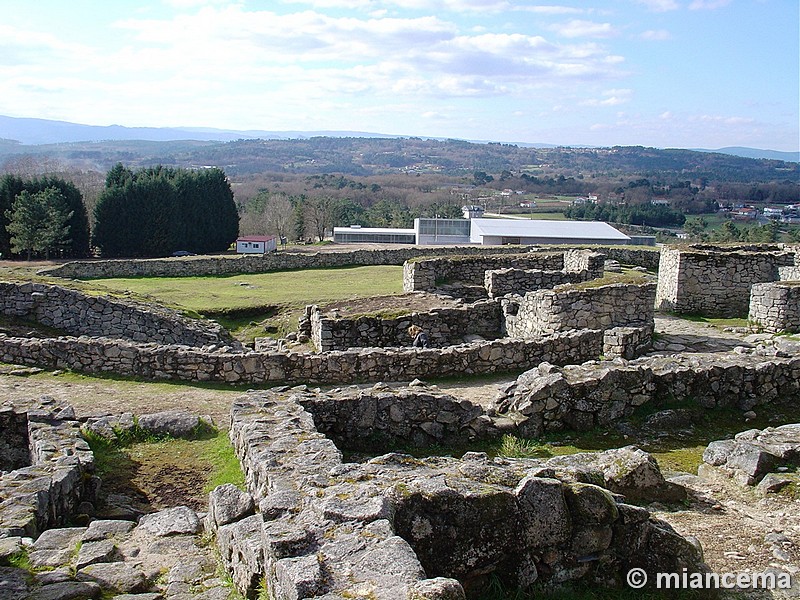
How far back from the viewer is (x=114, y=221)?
55656 millimetres

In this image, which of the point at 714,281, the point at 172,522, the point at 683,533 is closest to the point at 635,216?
the point at 714,281

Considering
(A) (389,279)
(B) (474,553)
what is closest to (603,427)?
(B) (474,553)

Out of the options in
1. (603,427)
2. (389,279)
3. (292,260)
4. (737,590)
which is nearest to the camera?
(737,590)

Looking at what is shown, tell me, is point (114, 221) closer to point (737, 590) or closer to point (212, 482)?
point (212, 482)

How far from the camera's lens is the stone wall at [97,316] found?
1988 centimetres

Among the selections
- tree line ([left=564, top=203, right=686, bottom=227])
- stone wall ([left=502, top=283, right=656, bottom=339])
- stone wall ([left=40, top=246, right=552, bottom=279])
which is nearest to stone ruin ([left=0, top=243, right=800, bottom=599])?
stone wall ([left=502, top=283, right=656, bottom=339])

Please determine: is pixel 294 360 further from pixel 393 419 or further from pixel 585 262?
pixel 585 262

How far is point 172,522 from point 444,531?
11.8 feet

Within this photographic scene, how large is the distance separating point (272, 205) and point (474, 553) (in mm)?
85219

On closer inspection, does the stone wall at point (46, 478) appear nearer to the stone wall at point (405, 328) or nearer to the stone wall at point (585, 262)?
the stone wall at point (405, 328)

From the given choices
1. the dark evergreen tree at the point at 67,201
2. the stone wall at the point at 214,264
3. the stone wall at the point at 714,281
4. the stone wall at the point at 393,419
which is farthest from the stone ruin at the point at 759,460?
the dark evergreen tree at the point at 67,201

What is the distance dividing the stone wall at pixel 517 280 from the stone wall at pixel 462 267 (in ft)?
7.44

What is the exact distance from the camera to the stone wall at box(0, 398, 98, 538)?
7.68 m

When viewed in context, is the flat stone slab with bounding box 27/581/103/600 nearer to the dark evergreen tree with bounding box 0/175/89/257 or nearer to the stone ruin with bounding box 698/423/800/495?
the stone ruin with bounding box 698/423/800/495
